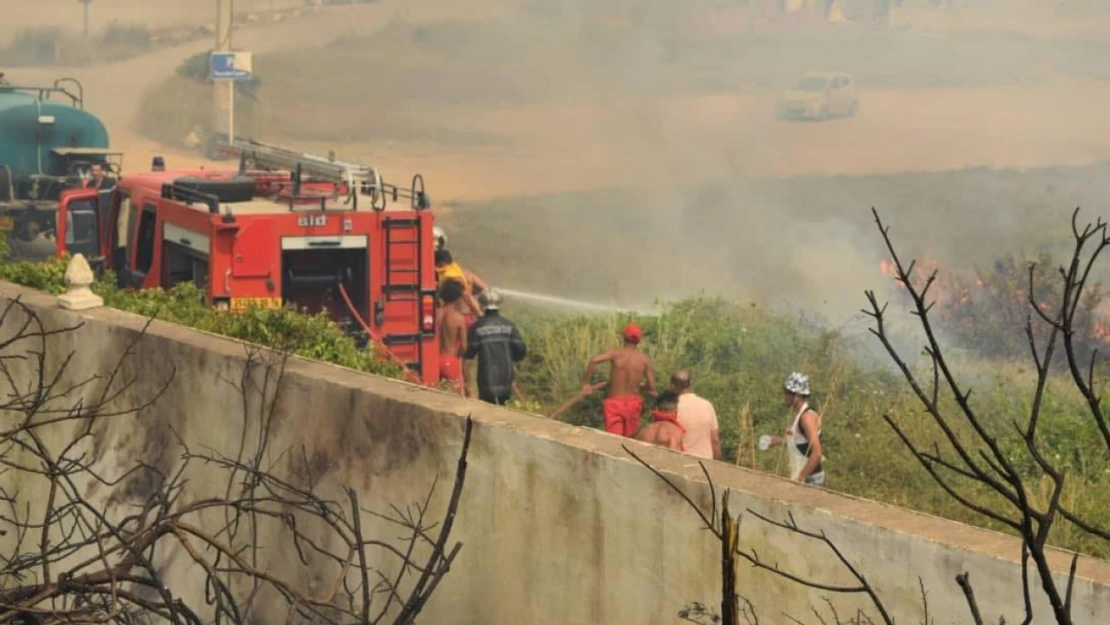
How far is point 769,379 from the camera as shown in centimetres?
1201

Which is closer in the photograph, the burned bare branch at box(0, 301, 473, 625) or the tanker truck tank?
the burned bare branch at box(0, 301, 473, 625)

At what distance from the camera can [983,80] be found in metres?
32.6

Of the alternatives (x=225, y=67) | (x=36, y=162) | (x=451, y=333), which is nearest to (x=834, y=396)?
(x=451, y=333)

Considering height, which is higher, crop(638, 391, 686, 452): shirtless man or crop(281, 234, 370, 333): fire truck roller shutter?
crop(281, 234, 370, 333): fire truck roller shutter

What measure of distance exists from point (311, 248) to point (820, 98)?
2182 cm

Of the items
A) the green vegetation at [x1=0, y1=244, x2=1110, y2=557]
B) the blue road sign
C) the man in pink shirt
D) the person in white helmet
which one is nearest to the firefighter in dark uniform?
the green vegetation at [x1=0, y1=244, x2=1110, y2=557]

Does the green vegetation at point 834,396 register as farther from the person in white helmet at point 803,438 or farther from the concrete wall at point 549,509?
the concrete wall at point 549,509

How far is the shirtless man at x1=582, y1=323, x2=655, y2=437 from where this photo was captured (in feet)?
34.4

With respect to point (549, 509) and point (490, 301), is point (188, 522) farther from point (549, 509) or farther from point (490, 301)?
point (490, 301)

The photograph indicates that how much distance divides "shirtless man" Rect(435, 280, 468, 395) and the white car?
21.0 m

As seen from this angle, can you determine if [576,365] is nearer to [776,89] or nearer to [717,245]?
[717,245]

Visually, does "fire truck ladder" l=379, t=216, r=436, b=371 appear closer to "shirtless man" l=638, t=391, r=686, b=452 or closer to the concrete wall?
"shirtless man" l=638, t=391, r=686, b=452

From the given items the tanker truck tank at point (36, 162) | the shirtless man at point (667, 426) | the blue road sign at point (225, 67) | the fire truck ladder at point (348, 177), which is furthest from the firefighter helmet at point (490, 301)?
the blue road sign at point (225, 67)

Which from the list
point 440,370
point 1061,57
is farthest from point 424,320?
point 1061,57
